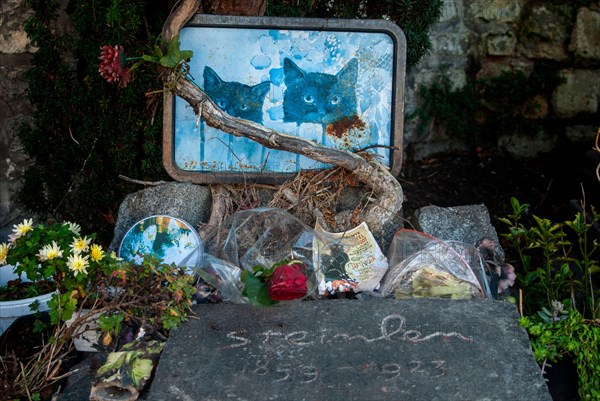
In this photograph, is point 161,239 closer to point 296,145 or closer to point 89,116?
point 296,145

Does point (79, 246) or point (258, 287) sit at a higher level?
point (79, 246)

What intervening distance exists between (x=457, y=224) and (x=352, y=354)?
1063mm

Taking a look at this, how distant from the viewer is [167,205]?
3152mm

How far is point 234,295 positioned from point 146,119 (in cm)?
116

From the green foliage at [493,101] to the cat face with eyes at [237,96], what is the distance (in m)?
1.76

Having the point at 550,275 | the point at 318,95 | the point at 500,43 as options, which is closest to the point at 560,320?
the point at 550,275

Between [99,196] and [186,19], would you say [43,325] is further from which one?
[186,19]

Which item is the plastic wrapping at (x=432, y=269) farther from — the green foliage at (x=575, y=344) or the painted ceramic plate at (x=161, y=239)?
the painted ceramic plate at (x=161, y=239)

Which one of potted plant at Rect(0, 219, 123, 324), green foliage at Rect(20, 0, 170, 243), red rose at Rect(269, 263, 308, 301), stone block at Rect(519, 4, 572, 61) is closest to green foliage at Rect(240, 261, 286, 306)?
red rose at Rect(269, 263, 308, 301)

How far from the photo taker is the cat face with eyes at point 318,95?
3.17 metres

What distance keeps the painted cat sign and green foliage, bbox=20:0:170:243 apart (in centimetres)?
31

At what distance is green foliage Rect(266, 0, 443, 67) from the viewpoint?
11.5 ft

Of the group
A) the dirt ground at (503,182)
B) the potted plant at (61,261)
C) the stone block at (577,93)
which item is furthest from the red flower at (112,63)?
the stone block at (577,93)

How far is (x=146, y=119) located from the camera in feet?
11.2
